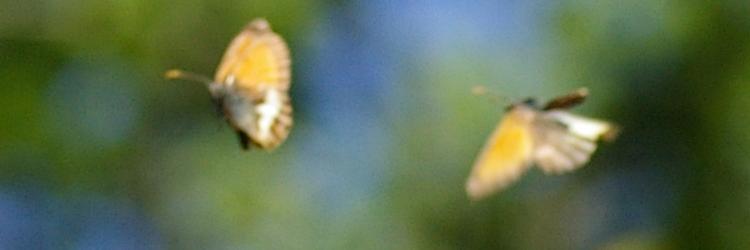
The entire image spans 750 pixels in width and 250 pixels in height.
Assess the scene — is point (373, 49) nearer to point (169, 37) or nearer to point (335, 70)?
point (335, 70)

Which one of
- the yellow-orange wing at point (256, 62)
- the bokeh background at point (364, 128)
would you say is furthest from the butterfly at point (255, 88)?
the bokeh background at point (364, 128)

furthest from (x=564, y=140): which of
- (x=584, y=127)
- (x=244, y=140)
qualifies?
(x=244, y=140)

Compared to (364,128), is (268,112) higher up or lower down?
lower down

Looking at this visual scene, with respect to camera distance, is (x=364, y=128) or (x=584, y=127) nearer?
(x=584, y=127)

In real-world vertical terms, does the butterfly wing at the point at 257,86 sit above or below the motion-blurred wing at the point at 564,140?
below

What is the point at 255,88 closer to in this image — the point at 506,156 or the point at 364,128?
the point at 506,156

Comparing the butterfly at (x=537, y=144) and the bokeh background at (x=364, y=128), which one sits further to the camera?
the bokeh background at (x=364, y=128)

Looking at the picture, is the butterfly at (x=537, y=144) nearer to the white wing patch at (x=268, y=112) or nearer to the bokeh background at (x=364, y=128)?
the white wing patch at (x=268, y=112)

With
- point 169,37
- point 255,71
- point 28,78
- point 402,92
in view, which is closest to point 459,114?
point 402,92
